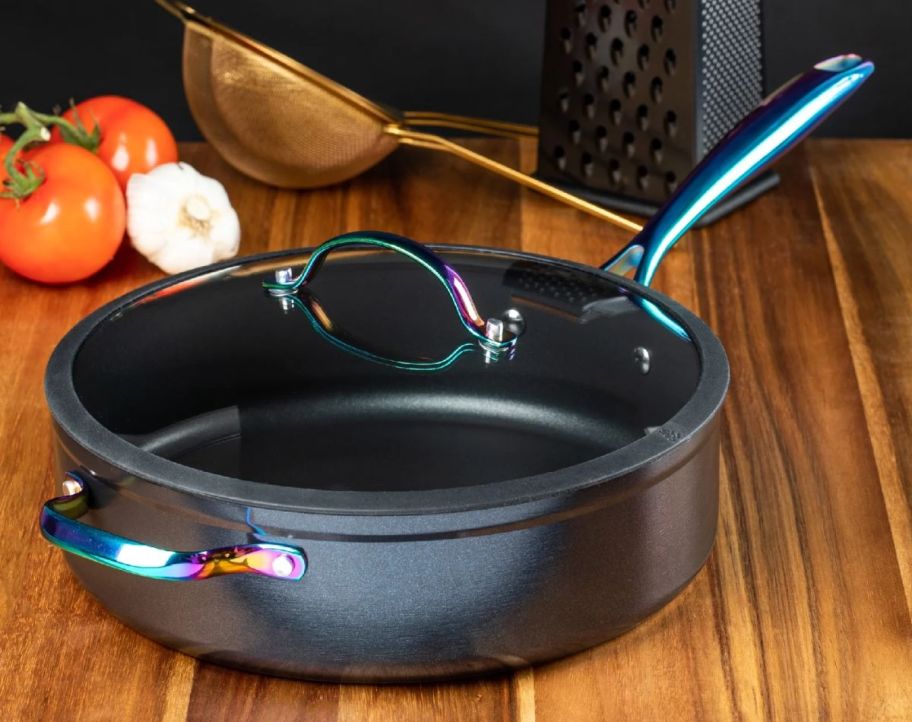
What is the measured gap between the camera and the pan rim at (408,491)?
1.80 ft

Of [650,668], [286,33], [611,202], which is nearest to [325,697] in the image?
[650,668]

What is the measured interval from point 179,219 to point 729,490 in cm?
55

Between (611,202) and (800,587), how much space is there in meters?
0.63

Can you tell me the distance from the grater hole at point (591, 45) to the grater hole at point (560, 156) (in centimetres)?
10

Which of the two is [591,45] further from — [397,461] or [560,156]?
[397,461]

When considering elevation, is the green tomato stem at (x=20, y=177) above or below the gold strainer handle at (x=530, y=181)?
below

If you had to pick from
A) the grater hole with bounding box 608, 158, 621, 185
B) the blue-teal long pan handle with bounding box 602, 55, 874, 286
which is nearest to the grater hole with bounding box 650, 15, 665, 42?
the grater hole with bounding box 608, 158, 621, 185

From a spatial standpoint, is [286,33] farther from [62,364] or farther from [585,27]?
[62,364]

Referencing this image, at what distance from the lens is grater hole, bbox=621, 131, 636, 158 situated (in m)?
1.28

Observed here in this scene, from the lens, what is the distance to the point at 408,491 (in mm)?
587

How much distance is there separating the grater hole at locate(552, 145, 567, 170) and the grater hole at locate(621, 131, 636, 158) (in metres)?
0.07

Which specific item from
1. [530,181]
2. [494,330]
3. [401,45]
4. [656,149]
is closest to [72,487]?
[494,330]

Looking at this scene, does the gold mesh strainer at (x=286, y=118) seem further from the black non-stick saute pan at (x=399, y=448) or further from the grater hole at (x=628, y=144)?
the black non-stick saute pan at (x=399, y=448)

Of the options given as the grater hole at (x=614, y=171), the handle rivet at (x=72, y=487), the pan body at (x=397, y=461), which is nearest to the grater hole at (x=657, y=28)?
the grater hole at (x=614, y=171)
